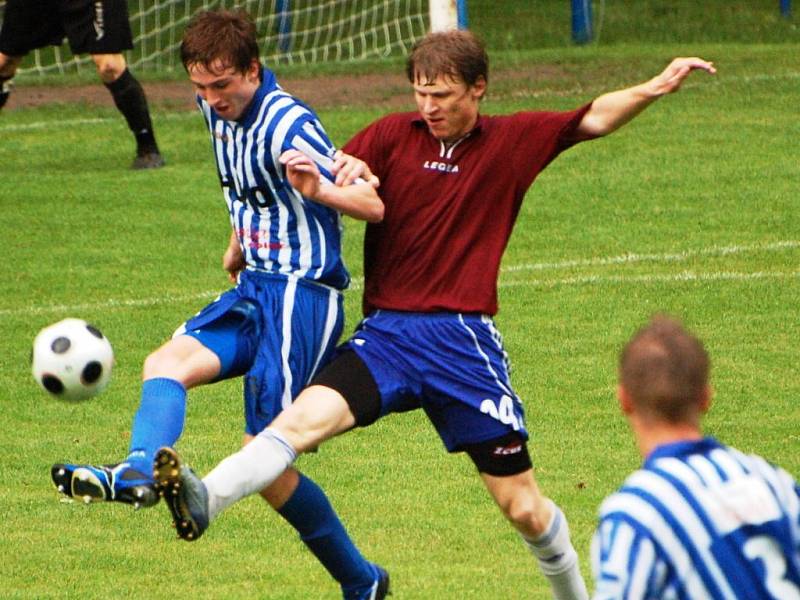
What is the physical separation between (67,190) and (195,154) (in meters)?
1.37

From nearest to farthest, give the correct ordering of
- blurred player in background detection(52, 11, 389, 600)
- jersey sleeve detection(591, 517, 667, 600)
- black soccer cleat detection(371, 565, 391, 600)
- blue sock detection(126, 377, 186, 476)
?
jersey sleeve detection(591, 517, 667, 600) < blue sock detection(126, 377, 186, 476) < blurred player in background detection(52, 11, 389, 600) < black soccer cleat detection(371, 565, 391, 600)

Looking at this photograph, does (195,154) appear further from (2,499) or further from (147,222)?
(2,499)

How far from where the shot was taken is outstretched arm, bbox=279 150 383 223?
5797 millimetres

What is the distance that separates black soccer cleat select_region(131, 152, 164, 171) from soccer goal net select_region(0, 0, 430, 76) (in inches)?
180

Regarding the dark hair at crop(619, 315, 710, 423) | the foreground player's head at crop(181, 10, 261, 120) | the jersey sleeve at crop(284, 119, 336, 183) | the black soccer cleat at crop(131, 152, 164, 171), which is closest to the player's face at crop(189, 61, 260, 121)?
the foreground player's head at crop(181, 10, 261, 120)

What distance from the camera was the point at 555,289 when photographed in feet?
37.4

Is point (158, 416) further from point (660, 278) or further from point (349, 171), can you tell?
point (660, 278)

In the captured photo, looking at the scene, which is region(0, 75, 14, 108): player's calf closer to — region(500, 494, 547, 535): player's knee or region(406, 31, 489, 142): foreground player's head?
region(406, 31, 489, 142): foreground player's head

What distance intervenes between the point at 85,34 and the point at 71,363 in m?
8.07

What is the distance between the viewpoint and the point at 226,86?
611cm

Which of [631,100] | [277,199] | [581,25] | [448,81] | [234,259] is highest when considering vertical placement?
[448,81]

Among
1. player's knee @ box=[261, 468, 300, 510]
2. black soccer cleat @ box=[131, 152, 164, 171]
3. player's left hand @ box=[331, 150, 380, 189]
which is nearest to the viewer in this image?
player's left hand @ box=[331, 150, 380, 189]

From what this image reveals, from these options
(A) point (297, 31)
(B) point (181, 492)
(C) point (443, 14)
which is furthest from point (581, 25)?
(B) point (181, 492)

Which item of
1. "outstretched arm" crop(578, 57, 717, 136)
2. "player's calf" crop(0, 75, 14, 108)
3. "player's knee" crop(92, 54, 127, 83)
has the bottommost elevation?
"player's calf" crop(0, 75, 14, 108)
